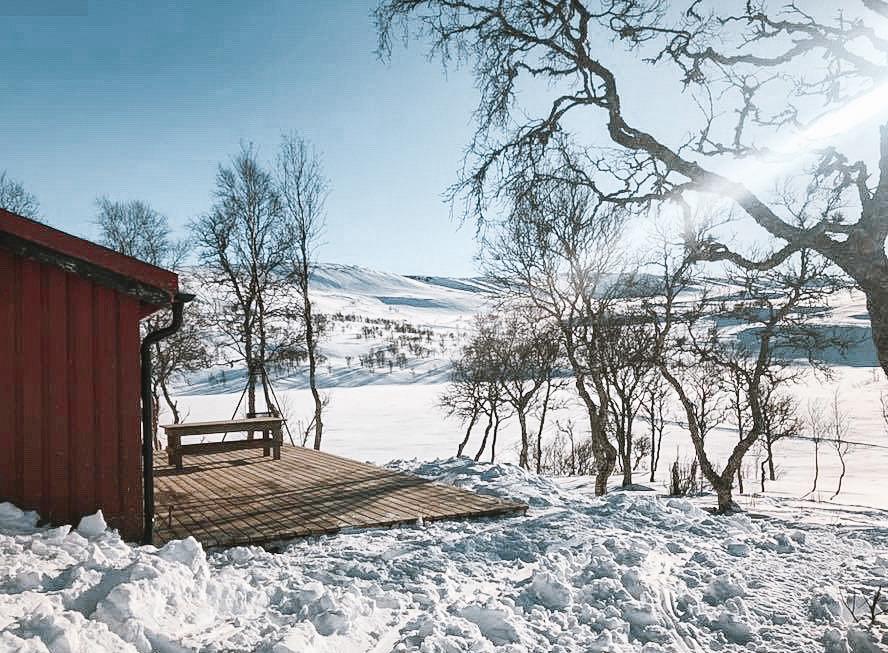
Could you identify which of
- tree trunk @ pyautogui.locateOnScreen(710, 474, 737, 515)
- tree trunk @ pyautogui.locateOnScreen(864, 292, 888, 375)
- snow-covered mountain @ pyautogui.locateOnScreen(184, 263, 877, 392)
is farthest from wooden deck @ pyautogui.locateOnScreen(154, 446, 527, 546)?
snow-covered mountain @ pyautogui.locateOnScreen(184, 263, 877, 392)

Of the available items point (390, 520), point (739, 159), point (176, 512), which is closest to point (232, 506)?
point (176, 512)

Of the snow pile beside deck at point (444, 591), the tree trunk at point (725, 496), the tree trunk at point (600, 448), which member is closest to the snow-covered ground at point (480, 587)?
the snow pile beside deck at point (444, 591)

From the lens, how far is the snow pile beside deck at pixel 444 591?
305 centimetres

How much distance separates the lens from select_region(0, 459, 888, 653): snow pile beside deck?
10.0 ft

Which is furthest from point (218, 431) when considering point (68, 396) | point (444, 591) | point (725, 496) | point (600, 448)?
point (600, 448)

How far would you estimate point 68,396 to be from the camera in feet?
15.6

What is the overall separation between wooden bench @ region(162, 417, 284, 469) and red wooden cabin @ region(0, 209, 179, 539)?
3.68m

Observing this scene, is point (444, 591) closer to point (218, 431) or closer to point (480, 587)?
point (480, 587)

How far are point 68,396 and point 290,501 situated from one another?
270 cm

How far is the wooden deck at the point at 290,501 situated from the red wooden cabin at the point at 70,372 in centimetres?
83

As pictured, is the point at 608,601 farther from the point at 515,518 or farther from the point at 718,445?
the point at 718,445

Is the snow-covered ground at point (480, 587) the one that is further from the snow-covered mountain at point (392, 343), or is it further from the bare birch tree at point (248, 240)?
the bare birch tree at point (248, 240)

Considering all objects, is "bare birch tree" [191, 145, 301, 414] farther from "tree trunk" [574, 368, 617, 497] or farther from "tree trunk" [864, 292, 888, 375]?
"tree trunk" [864, 292, 888, 375]

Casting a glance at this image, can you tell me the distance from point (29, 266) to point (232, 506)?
10.4 ft
